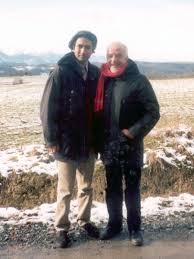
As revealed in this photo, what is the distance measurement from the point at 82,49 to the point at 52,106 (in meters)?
0.71

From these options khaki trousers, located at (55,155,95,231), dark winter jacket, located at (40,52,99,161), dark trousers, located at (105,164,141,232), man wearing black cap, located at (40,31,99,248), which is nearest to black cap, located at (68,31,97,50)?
man wearing black cap, located at (40,31,99,248)

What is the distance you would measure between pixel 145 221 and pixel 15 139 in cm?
641

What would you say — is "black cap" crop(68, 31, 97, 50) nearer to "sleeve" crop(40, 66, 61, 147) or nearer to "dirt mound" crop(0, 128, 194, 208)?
"sleeve" crop(40, 66, 61, 147)

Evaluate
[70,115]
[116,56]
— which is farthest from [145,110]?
[70,115]

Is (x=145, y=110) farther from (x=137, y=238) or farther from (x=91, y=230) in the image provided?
(x=91, y=230)

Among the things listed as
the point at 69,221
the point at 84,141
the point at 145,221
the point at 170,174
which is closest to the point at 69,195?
the point at 69,221

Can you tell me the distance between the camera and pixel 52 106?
5.08 metres

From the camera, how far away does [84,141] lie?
530 cm

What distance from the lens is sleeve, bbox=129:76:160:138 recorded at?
17.0 ft

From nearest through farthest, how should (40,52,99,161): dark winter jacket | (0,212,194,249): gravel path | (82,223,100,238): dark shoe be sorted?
(40,52,99,161): dark winter jacket → (0,212,194,249): gravel path → (82,223,100,238): dark shoe

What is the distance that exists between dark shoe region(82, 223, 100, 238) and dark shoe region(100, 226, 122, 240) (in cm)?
8

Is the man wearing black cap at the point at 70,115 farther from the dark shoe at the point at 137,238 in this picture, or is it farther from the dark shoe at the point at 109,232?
the dark shoe at the point at 137,238

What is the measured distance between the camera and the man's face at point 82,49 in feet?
16.8

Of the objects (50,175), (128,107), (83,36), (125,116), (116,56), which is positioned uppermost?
(83,36)
